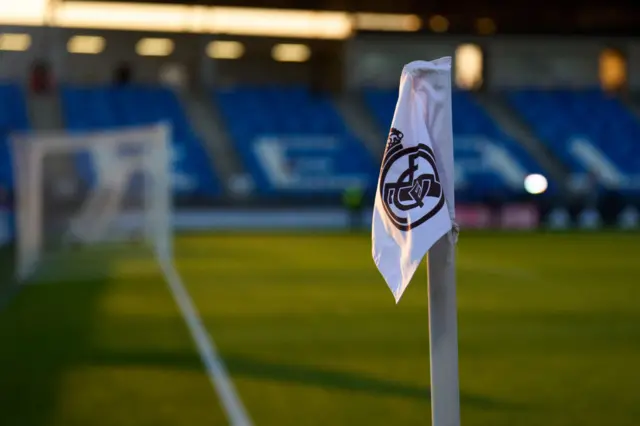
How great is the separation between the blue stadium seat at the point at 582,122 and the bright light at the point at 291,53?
7849mm

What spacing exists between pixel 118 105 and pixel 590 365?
1170 inches

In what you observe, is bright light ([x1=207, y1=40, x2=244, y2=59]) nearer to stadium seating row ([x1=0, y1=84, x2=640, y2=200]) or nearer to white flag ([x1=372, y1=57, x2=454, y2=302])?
stadium seating row ([x1=0, y1=84, x2=640, y2=200])

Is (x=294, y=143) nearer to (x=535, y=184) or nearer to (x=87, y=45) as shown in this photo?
(x=87, y=45)

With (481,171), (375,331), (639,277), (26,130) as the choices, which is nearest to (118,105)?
(26,130)

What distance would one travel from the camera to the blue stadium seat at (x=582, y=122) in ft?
120

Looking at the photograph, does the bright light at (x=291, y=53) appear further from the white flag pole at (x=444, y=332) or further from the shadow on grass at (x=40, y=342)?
the white flag pole at (x=444, y=332)

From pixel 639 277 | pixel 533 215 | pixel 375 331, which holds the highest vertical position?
pixel 375 331

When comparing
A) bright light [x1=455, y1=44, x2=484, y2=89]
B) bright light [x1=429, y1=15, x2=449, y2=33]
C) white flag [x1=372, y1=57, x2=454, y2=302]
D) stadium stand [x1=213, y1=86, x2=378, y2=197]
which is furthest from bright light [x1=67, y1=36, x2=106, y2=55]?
white flag [x1=372, y1=57, x2=454, y2=302]

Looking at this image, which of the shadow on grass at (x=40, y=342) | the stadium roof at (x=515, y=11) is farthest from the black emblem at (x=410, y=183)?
the stadium roof at (x=515, y=11)

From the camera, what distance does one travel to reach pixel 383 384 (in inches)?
309

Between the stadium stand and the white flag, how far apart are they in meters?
28.6

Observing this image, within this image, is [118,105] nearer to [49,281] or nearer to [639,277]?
[49,281]

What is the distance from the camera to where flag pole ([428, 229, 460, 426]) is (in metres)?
3.89

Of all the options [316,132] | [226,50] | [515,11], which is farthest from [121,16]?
[515,11]
